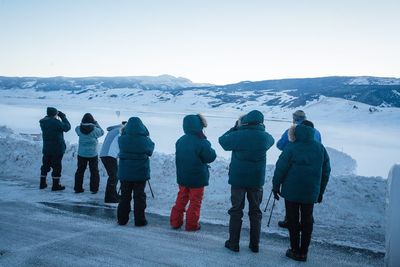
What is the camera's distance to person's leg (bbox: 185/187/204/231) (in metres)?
5.65

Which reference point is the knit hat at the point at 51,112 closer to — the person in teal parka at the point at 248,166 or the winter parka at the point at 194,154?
the winter parka at the point at 194,154

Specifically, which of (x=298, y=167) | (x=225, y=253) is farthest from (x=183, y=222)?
(x=298, y=167)

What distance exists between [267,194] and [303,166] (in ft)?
10.8

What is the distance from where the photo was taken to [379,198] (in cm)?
711

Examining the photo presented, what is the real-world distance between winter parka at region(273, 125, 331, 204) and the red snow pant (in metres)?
1.45

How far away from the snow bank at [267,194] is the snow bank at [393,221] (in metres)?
1.25

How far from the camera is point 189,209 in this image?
18.7 ft

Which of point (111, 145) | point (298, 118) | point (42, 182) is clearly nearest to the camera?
point (298, 118)

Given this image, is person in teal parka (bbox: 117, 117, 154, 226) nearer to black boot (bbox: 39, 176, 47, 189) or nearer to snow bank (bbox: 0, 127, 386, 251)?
snow bank (bbox: 0, 127, 386, 251)

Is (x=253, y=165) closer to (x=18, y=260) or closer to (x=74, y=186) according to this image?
(x=18, y=260)

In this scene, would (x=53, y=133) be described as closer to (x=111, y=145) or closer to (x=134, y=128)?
(x=111, y=145)

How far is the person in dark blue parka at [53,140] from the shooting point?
26.3ft

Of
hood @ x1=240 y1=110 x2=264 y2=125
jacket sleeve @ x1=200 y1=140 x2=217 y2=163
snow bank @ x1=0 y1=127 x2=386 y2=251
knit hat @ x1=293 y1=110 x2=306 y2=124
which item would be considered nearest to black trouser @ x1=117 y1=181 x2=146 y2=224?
snow bank @ x1=0 y1=127 x2=386 y2=251

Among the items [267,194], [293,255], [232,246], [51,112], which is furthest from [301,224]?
[51,112]
